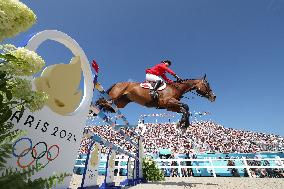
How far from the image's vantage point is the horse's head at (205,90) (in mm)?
8789

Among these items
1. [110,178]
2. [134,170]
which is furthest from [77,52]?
[134,170]

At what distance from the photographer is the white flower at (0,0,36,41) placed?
1510 mm

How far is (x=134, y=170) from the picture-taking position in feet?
26.5

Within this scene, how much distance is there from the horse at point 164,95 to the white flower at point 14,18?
5.86 meters

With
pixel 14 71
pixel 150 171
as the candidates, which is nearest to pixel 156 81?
pixel 150 171

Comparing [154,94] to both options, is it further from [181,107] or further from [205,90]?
[205,90]

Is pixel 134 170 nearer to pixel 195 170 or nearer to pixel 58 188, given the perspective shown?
pixel 58 188

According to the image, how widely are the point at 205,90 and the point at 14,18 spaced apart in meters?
7.85

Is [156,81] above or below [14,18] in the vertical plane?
above

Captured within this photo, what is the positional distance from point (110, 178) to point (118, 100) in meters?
3.44

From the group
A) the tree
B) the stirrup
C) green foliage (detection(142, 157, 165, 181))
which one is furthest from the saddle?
the tree

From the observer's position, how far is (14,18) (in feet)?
5.20

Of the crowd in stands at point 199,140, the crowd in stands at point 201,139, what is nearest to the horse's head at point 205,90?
the crowd in stands at point 199,140

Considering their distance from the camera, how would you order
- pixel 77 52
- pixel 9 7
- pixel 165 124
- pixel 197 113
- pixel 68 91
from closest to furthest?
pixel 9 7 → pixel 68 91 → pixel 77 52 → pixel 197 113 → pixel 165 124
